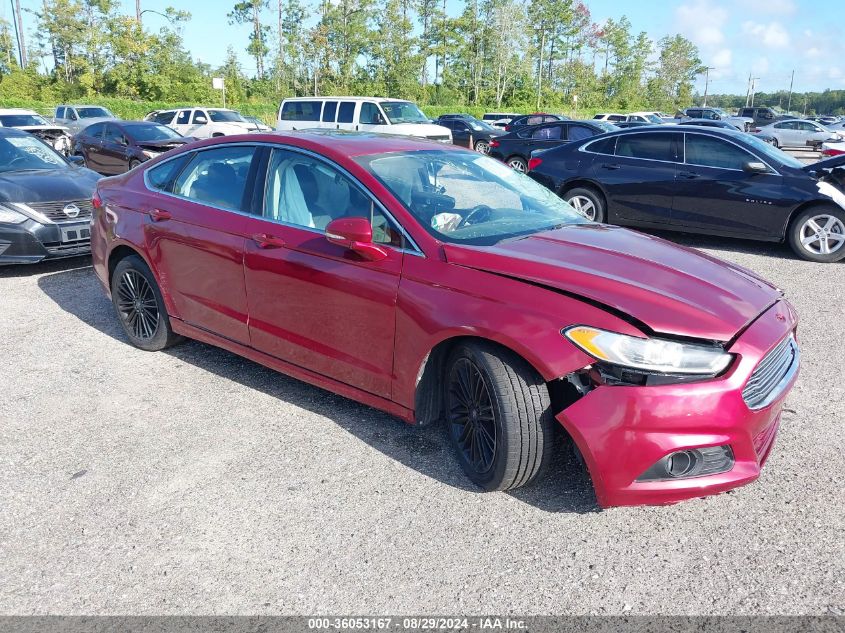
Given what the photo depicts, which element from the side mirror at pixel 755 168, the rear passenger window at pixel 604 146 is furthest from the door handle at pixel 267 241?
the rear passenger window at pixel 604 146

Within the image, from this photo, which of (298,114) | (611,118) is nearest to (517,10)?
(611,118)

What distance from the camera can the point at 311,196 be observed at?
387 cm

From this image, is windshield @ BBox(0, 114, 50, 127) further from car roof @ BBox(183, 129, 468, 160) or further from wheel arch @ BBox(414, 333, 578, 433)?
wheel arch @ BBox(414, 333, 578, 433)

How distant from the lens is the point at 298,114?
61.1ft

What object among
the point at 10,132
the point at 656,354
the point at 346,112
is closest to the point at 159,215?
the point at 656,354

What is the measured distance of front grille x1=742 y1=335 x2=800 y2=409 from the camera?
9.05 feet

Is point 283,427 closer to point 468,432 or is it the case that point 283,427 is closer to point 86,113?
point 468,432

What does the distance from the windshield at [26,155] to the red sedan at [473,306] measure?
446cm

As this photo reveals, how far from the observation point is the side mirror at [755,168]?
27.2 ft

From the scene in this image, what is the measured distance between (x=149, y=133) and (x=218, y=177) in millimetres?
13010

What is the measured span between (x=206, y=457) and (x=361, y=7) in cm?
5717

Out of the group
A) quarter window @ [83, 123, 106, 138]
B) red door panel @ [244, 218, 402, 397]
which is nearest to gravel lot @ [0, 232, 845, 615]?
red door panel @ [244, 218, 402, 397]

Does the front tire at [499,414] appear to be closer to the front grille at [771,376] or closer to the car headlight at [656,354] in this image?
the car headlight at [656,354]

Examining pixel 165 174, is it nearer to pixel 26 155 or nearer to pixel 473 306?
pixel 473 306
